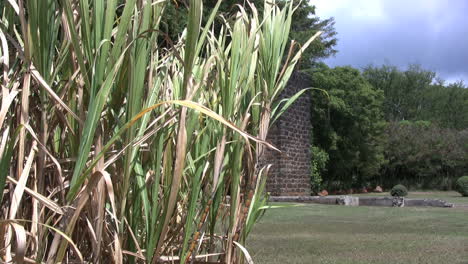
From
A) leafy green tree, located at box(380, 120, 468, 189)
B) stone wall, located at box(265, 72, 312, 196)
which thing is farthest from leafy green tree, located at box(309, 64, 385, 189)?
stone wall, located at box(265, 72, 312, 196)

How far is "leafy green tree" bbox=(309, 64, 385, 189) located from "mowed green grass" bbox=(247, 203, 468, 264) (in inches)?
504

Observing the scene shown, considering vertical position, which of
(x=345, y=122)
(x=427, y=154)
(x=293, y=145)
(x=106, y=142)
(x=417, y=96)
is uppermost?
(x=417, y=96)

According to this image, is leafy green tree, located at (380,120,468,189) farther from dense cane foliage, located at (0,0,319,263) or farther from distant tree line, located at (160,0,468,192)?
dense cane foliage, located at (0,0,319,263)

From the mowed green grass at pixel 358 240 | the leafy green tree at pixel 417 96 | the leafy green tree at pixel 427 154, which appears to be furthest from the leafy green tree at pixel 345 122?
the leafy green tree at pixel 417 96

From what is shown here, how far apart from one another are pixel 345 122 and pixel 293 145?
224 inches

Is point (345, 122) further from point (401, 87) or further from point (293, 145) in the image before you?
point (401, 87)

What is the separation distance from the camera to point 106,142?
1113 millimetres

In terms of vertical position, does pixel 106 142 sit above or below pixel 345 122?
below

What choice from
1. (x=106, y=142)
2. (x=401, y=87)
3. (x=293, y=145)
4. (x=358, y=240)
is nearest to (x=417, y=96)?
(x=401, y=87)

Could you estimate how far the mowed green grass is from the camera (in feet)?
13.1

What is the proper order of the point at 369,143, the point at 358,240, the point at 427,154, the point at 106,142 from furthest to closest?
the point at 427,154 → the point at 369,143 → the point at 358,240 → the point at 106,142

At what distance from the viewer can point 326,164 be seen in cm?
2125

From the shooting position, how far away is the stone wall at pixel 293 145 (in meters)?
15.4

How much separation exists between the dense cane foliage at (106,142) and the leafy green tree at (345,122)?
18.5m
